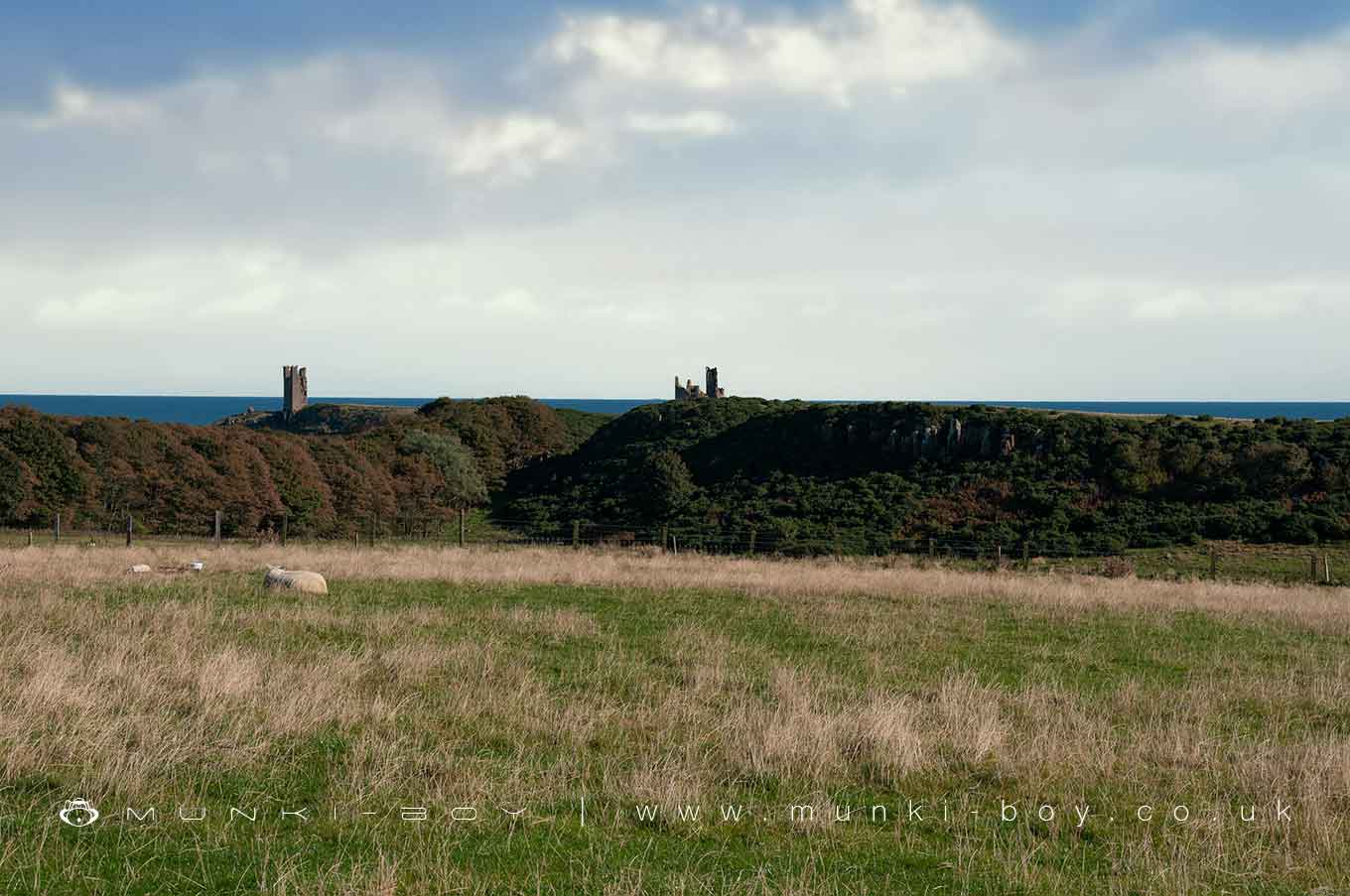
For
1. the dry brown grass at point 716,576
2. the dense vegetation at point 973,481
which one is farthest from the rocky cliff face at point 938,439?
the dry brown grass at point 716,576

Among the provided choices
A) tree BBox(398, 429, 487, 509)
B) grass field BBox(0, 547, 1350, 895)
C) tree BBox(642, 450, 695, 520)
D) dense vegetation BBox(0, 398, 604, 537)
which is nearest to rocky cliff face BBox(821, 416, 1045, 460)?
tree BBox(642, 450, 695, 520)

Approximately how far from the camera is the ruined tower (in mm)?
155000

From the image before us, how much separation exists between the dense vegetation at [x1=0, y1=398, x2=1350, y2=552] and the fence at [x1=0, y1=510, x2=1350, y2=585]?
729 millimetres

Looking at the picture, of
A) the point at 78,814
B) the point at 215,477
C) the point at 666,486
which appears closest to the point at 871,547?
the point at 666,486

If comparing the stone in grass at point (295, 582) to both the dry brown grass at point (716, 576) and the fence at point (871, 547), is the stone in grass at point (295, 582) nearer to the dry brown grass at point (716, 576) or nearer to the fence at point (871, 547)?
the dry brown grass at point (716, 576)

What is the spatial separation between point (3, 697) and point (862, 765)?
28.5ft

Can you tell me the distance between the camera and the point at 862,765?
9.36m

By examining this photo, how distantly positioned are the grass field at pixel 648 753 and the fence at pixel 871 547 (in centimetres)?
1833

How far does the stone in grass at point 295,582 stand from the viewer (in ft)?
67.9

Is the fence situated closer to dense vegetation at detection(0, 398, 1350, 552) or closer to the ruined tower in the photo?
dense vegetation at detection(0, 398, 1350, 552)

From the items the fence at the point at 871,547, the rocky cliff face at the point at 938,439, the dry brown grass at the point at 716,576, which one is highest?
the rocky cliff face at the point at 938,439

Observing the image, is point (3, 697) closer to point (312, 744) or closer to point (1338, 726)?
point (312, 744)

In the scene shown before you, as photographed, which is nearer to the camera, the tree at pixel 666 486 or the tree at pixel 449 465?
the tree at pixel 666 486

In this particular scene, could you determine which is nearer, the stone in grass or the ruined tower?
the stone in grass
